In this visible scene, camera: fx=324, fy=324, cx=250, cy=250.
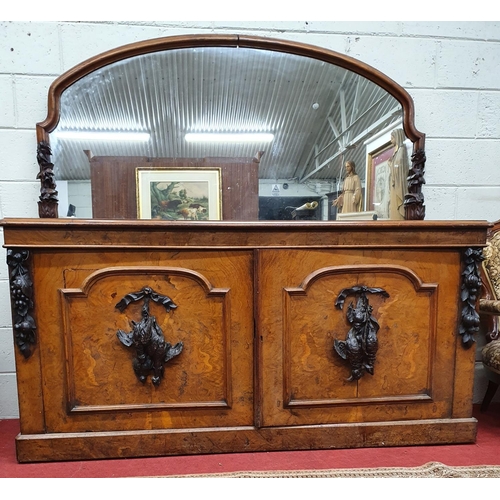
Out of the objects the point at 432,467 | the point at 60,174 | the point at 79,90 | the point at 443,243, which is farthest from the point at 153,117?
the point at 432,467

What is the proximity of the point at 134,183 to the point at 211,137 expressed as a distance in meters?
Answer: 0.40

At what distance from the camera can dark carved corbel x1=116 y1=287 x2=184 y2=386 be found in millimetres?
1161

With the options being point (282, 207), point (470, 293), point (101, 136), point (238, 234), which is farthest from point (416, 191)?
point (101, 136)

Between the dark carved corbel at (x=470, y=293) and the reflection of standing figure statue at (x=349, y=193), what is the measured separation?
18.8 inches

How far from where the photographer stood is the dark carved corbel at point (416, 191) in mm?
1515

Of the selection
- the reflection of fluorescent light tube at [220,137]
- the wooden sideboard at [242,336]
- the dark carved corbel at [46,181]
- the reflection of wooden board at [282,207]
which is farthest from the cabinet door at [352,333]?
the dark carved corbel at [46,181]

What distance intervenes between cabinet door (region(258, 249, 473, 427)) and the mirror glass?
1.10 ft

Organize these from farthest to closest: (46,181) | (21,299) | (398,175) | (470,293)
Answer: (398,175) < (46,181) < (470,293) < (21,299)

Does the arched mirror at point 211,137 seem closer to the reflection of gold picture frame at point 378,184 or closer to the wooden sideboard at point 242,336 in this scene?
the reflection of gold picture frame at point 378,184

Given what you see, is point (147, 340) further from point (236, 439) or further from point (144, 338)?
point (236, 439)

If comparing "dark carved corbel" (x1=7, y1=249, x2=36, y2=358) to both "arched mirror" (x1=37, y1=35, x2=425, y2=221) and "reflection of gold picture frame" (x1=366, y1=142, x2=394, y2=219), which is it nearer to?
"arched mirror" (x1=37, y1=35, x2=425, y2=221)

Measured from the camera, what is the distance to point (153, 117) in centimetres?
144

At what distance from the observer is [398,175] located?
1514 mm

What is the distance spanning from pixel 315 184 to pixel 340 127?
0.96ft
